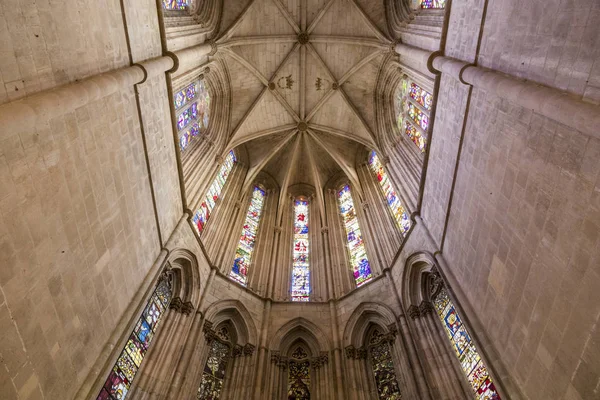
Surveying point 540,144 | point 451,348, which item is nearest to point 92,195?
point 540,144

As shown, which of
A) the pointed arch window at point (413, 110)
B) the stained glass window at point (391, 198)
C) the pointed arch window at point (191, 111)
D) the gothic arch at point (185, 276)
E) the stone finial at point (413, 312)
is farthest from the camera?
the stained glass window at point (391, 198)

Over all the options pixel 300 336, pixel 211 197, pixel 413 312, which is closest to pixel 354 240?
pixel 300 336

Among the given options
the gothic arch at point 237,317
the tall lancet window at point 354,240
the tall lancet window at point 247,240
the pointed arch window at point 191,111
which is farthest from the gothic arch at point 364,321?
the pointed arch window at point 191,111

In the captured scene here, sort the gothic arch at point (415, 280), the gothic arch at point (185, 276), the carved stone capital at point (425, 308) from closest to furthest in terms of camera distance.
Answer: the carved stone capital at point (425, 308), the gothic arch at point (415, 280), the gothic arch at point (185, 276)

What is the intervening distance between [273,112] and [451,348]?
11.3 meters

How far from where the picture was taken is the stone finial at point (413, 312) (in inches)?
357

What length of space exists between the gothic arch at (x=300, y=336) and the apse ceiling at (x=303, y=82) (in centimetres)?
619

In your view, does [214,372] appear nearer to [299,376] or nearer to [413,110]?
[299,376]

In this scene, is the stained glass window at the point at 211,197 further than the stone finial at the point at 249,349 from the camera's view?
Yes

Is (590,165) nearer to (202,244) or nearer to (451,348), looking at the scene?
(451,348)

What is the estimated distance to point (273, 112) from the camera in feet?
53.4

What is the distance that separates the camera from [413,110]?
12.6 m

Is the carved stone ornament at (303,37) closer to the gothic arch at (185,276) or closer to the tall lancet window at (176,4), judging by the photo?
the tall lancet window at (176,4)

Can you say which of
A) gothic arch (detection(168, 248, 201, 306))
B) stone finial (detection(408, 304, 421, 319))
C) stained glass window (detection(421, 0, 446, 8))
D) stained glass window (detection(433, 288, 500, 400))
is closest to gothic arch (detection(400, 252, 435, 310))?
stone finial (detection(408, 304, 421, 319))
